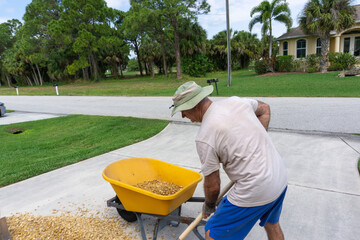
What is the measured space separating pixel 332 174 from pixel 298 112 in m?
4.73

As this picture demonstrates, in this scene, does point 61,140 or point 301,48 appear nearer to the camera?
point 61,140

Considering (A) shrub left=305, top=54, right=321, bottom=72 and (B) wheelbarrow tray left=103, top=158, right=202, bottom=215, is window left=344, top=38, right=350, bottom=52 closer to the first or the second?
(A) shrub left=305, top=54, right=321, bottom=72

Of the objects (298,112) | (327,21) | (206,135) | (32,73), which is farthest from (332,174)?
(32,73)

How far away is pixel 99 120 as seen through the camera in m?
9.60

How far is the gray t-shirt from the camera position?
1.84 metres

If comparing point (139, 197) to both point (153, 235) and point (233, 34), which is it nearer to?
point (153, 235)

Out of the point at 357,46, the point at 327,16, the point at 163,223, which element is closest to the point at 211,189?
the point at 163,223

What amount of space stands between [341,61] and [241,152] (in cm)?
2441

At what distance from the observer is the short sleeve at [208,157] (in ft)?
6.08

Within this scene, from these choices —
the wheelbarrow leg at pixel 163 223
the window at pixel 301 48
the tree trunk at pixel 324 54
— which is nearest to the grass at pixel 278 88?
the tree trunk at pixel 324 54

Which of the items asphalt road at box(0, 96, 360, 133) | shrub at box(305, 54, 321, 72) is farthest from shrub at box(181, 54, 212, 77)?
asphalt road at box(0, 96, 360, 133)

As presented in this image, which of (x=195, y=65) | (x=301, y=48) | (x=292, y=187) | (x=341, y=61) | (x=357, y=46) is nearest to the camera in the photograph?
(x=292, y=187)

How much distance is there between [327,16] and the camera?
20.6 m

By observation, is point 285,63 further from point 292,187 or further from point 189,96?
point 189,96
